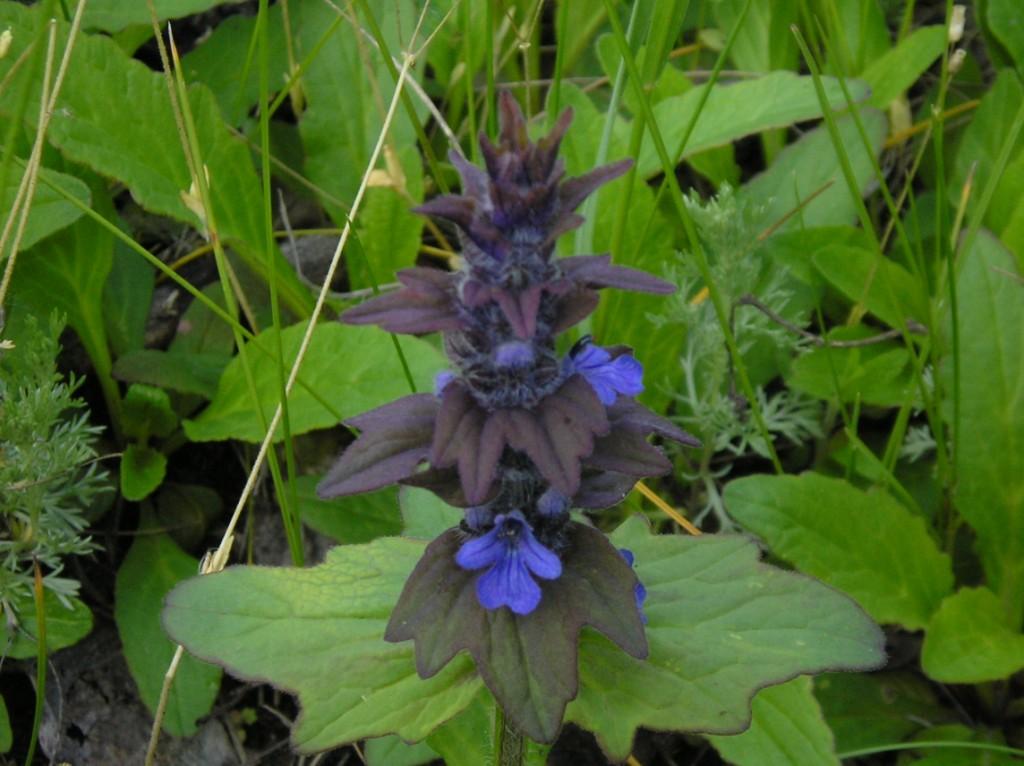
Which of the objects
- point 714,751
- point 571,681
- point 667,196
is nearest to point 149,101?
point 667,196

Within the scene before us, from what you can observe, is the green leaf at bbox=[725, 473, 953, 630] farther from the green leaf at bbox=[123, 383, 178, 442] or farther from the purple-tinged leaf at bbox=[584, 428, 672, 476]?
the green leaf at bbox=[123, 383, 178, 442]

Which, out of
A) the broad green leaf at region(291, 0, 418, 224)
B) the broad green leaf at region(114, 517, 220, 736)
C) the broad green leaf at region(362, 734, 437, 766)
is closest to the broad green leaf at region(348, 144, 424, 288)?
the broad green leaf at region(291, 0, 418, 224)

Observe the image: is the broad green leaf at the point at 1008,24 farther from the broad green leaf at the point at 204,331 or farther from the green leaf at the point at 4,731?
the green leaf at the point at 4,731

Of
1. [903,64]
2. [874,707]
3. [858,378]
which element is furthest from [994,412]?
[903,64]

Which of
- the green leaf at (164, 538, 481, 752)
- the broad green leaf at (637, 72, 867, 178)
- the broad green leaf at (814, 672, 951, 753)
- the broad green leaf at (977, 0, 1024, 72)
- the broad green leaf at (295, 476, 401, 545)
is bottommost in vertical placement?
the broad green leaf at (814, 672, 951, 753)

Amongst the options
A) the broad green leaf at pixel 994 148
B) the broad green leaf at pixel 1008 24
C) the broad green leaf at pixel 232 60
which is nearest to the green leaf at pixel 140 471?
the broad green leaf at pixel 232 60

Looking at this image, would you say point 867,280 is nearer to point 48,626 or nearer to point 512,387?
point 512,387
